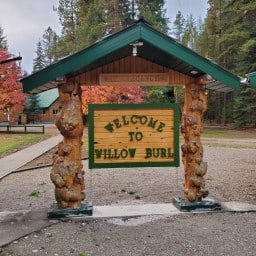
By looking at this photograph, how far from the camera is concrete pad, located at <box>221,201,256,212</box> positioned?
683 cm

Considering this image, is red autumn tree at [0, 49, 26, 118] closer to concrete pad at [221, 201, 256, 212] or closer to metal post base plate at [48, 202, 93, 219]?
metal post base plate at [48, 202, 93, 219]

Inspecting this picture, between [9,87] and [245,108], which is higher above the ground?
[9,87]

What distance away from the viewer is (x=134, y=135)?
22.8 ft

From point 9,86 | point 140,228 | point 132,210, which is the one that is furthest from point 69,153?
point 9,86

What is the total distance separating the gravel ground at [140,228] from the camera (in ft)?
16.4

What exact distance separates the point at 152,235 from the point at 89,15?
36.2 metres

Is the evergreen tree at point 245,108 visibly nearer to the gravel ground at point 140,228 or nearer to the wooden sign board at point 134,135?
the gravel ground at point 140,228

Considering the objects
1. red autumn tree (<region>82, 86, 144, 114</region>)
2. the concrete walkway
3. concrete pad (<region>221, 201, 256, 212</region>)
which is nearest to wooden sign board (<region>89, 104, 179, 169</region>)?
concrete pad (<region>221, 201, 256, 212</region>)

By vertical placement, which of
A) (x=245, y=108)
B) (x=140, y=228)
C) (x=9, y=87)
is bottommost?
(x=140, y=228)

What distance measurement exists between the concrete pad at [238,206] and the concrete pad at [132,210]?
39.8 inches

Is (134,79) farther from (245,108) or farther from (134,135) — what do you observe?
(245,108)

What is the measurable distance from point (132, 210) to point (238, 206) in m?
2.06

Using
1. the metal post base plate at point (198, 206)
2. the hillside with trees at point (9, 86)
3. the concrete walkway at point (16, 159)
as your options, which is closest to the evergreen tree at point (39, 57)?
the hillside with trees at point (9, 86)

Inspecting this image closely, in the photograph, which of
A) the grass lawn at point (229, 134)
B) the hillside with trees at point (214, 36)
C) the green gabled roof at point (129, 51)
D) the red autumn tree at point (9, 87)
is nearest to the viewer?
the green gabled roof at point (129, 51)
